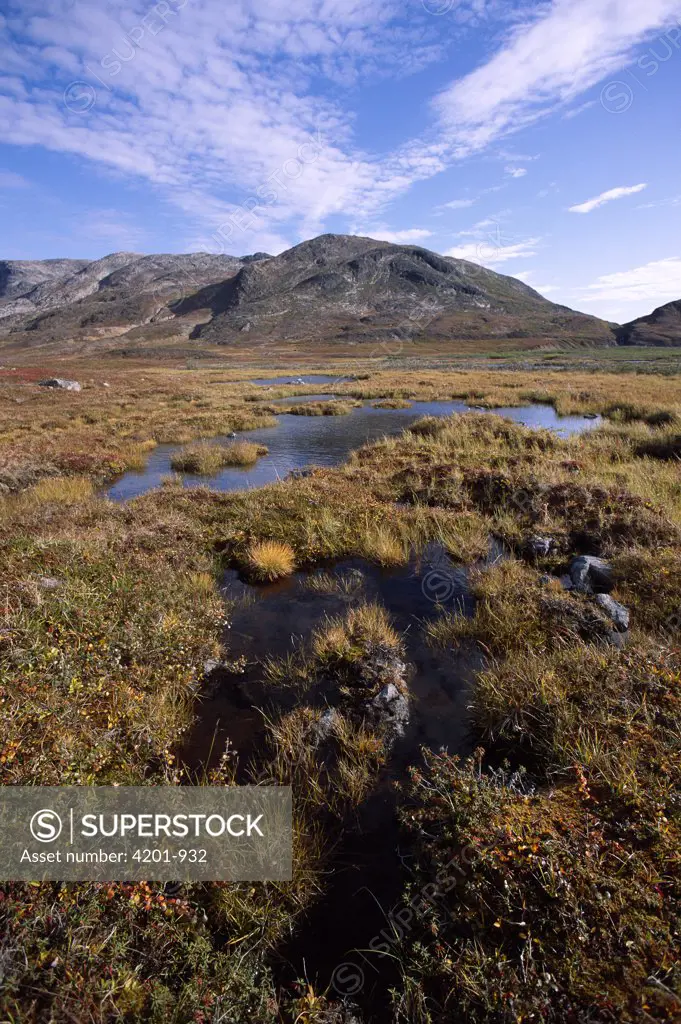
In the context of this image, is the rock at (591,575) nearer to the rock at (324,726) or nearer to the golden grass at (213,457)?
the rock at (324,726)

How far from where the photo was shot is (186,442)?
2308 centimetres

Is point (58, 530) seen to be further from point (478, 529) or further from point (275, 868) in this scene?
point (478, 529)

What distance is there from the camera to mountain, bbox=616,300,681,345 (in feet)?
420

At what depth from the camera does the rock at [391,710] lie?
5379 mm

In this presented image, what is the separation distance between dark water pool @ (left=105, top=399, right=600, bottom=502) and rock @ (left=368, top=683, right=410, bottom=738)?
11.1 metres

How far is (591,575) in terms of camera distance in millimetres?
8180

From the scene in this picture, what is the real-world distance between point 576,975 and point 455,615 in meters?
4.87

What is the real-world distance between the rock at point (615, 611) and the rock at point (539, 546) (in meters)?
2.56

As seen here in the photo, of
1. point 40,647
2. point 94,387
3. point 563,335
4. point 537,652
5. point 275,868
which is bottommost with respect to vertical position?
point 275,868

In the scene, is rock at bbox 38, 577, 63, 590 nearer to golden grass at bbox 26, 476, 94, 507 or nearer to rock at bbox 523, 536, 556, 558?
golden grass at bbox 26, 476, 94, 507

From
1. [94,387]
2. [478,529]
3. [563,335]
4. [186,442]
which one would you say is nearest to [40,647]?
[478,529]

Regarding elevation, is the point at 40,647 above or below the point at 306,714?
above

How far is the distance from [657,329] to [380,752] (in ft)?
588

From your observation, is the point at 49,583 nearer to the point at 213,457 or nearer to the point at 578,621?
the point at 578,621
